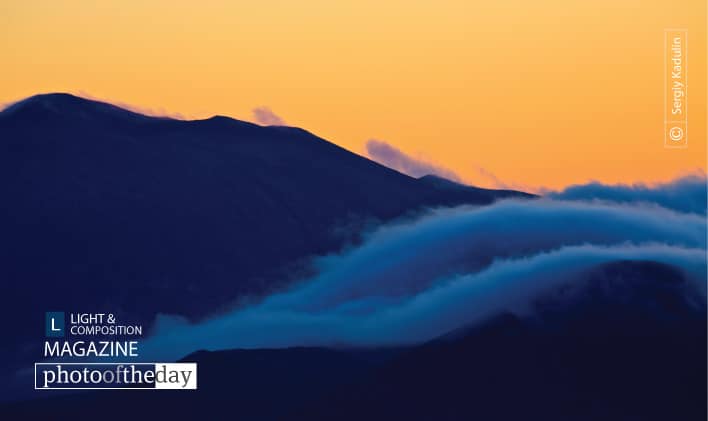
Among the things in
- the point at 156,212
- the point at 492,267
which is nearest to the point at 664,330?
the point at 492,267

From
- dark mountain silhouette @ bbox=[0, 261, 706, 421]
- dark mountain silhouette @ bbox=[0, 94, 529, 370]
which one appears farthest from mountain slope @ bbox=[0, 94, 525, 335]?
dark mountain silhouette @ bbox=[0, 261, 706, 421]

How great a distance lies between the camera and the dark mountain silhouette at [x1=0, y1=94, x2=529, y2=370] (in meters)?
25.3

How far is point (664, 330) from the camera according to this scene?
24656mm

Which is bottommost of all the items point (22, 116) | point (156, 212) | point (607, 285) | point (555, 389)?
point (555, 389)

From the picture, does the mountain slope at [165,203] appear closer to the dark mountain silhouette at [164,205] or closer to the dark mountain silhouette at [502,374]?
the dark mountain silhouette at [164,205]

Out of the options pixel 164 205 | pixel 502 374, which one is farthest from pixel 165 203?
pixel 502 374

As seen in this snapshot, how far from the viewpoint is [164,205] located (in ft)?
88.0

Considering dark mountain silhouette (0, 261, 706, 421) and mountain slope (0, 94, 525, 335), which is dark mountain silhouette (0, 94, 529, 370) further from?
dark mountain silhouette (0, 261, 706, 421)

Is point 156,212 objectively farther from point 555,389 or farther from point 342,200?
point 555,389

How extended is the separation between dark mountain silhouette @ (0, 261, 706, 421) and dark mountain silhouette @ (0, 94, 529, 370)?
5.93 ft

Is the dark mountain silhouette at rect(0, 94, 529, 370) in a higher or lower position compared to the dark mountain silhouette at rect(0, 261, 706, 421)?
higher

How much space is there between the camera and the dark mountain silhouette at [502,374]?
23.5 metres

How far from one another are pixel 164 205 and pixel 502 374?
834cm

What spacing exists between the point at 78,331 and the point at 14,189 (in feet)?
16.2
